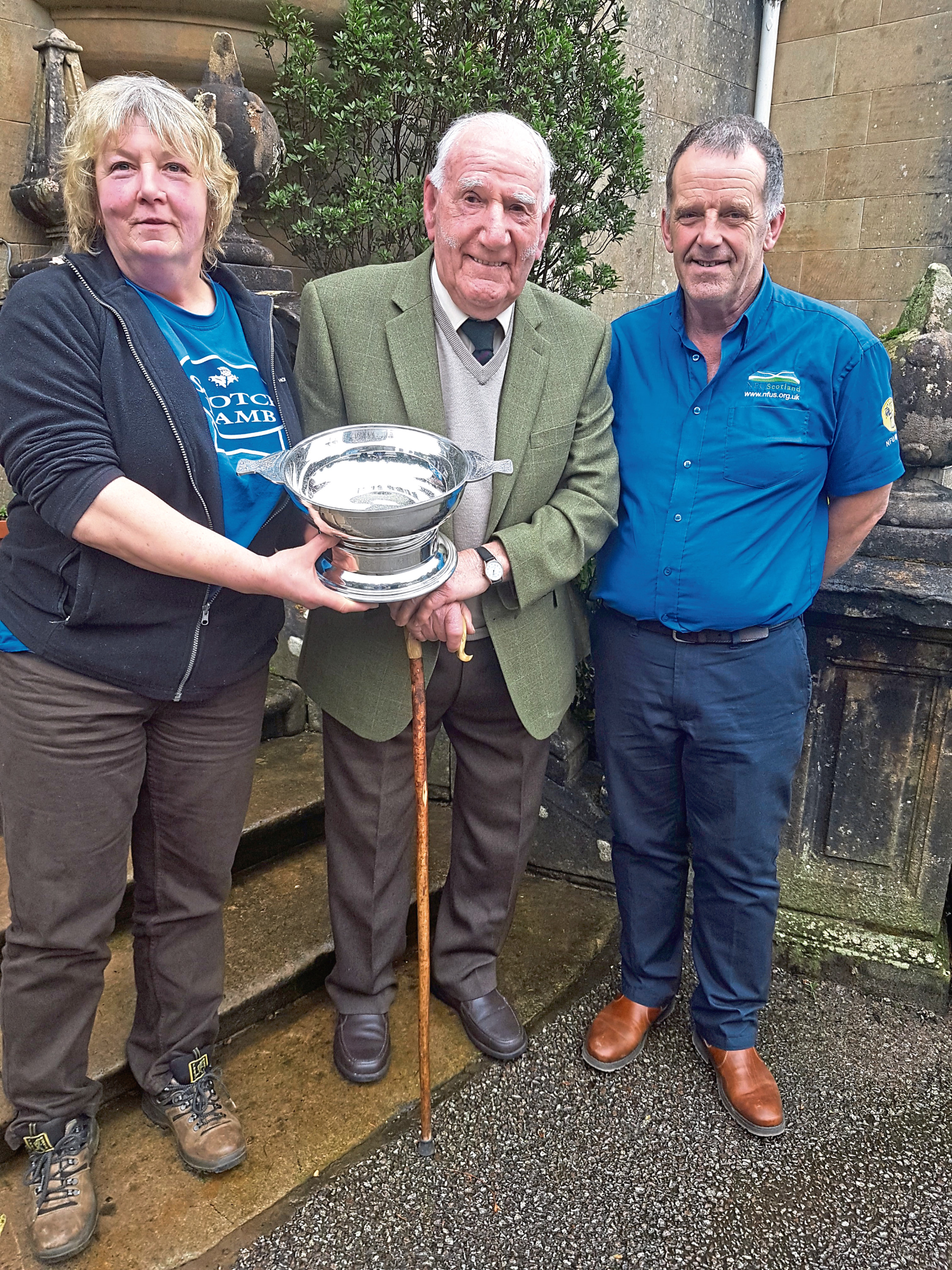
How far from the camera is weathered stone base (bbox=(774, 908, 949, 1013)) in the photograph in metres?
2.87

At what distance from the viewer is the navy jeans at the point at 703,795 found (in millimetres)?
2293

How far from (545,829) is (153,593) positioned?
209cm

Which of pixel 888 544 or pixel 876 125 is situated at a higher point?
pixel 876 125

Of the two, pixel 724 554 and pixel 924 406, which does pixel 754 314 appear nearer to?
pixel 724 554

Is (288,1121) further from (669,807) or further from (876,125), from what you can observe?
(876,125)

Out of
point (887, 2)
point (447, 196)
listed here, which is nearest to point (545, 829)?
point (447, 196)

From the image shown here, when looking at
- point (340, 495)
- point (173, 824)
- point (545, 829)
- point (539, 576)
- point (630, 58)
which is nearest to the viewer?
point (340, 495)

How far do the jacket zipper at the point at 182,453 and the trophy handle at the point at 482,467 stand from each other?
55cm

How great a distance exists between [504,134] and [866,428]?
1.10 meters

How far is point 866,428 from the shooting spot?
2172mm

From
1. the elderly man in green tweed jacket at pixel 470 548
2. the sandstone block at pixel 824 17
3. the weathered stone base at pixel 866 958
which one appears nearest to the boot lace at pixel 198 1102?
the elderly man in green tweed jacket at pixel 470 548

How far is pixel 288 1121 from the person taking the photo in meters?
2.29

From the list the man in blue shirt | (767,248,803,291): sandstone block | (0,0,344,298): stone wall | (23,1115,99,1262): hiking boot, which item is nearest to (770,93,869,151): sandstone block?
(767,248,803,291): sandstone block

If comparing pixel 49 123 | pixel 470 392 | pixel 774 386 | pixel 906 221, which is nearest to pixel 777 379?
pixel 774 386
